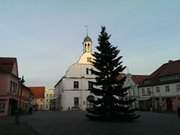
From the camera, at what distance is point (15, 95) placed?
43.5 metres

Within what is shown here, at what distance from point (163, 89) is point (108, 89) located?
108ft

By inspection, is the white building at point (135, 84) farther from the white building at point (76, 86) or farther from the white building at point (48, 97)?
the white building at point (48, 97)

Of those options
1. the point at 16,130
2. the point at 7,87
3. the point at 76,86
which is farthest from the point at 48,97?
the point at 16,130

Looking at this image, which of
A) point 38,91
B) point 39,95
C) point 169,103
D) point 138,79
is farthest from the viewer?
point 38,91

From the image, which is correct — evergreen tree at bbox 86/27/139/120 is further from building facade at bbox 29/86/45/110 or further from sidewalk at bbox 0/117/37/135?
building facade at bbox 29/86/45/110

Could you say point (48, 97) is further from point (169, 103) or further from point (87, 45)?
point (169, 103)

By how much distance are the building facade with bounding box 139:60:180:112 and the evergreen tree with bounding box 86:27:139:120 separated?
98.1 ft

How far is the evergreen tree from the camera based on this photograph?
2567 centimetres

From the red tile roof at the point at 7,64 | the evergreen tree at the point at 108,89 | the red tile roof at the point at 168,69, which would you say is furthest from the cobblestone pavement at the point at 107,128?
the red tile roof at the point at 168,69

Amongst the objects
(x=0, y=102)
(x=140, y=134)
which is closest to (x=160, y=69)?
(x=0, y=102)

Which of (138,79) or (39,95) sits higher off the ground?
(138,79)

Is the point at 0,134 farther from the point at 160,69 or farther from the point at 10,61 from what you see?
the point at 160,69

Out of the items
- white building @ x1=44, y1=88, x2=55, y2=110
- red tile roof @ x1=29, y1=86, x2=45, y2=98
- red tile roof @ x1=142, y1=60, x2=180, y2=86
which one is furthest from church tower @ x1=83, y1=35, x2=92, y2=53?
red tile roof @ x1=29, y1=86, x2=45, y2=98

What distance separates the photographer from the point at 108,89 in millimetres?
26422
